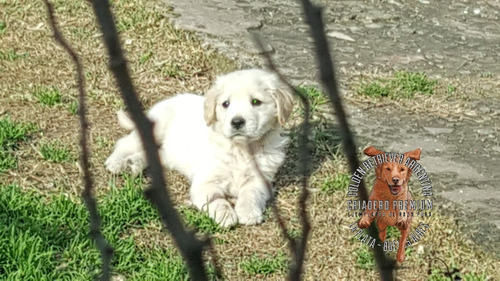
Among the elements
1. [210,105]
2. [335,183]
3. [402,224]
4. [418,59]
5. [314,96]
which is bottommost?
[418,59]

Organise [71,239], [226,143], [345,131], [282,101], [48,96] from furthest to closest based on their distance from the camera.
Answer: [48,96] < [345,131] < [226,143] < [282,101] < [71,239]

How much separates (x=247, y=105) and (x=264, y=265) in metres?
0.95

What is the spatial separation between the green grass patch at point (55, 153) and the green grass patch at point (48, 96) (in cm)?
68

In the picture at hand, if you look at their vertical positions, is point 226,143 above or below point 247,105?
below

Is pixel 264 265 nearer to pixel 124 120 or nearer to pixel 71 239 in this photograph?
pixel 71 239

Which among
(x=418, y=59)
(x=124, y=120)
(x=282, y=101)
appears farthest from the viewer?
(x=418, y=59)

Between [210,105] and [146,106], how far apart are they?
1419mm

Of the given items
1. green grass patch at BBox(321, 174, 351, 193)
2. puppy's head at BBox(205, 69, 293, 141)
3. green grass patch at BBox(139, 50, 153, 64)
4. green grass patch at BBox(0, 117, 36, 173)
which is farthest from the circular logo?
green grass patch at BBox(139, 50, 153, 64)

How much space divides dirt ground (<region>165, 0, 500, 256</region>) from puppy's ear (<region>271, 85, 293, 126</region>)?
3.55 ft

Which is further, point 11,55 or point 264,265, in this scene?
point 11,55

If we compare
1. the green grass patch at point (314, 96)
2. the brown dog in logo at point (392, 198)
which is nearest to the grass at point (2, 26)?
the green grass patch at point (314, 96)

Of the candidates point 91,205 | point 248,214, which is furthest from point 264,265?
point 91,205

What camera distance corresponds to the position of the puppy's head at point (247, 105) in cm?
422

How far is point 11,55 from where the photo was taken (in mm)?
6152
